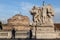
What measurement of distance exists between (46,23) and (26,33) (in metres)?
3.07

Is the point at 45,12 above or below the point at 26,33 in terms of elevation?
above

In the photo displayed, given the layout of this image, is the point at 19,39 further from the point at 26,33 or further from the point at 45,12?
the point at 45,12

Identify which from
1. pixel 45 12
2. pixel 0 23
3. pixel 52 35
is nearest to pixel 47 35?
pixel 52 35

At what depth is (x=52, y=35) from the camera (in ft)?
105

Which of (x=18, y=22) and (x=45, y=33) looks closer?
(x=45, y=33)

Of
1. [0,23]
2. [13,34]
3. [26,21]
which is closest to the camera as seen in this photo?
[13,34]

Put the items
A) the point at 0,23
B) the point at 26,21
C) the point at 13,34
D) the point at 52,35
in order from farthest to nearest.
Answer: the point at 0,23 < the point at 26,21 < the point at 13,34 < the point at 52,35

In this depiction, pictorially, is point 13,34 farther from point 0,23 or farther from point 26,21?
point 0,23

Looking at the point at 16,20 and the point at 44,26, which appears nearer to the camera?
the point at 44,26

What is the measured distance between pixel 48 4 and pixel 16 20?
34260mm

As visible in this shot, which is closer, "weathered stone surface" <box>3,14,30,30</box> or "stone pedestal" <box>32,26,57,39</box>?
"stone pedestal" <box>32,26,57,39</box>

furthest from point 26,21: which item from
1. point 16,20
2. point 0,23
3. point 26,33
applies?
point 26,33

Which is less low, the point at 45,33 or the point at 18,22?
the point at 18,22

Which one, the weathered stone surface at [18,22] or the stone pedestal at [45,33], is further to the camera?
the weathered stone surface at [18,22]
